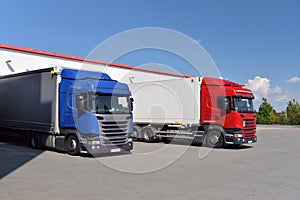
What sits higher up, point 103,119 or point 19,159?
point 103,119

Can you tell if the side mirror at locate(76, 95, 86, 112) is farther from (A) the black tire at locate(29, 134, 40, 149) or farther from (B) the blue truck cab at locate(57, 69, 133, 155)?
(A) the black tire at locate(29, 134, 40, 149)

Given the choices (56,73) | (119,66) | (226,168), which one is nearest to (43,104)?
(56,73)

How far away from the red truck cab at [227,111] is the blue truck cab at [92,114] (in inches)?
199

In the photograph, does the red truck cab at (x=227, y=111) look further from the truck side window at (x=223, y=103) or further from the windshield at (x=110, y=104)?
the windshield at (x=110, y=104)

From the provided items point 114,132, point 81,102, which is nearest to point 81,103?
point 81,102

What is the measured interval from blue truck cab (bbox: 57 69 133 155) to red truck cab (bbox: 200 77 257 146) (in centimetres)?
506

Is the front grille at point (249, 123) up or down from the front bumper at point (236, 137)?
up

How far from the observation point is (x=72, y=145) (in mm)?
12375

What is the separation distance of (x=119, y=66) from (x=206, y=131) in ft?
41.5

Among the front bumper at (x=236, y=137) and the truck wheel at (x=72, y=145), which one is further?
the front bumper at (x=236, y=137)

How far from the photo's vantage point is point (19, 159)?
11.1 metres

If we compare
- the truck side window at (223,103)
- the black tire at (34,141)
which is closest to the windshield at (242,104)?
the truck side window at (223,103)

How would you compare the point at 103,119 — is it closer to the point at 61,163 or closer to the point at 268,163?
the point at 61,163

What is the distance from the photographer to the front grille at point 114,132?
38.8 ft
